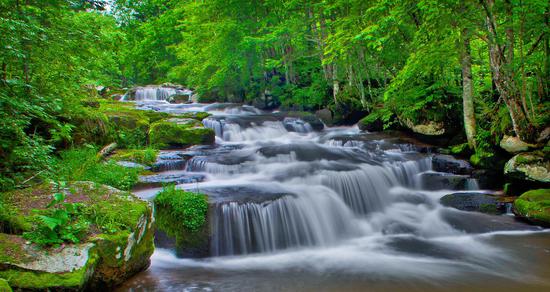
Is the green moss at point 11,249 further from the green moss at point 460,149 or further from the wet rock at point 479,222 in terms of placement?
the green moss at point 460,149

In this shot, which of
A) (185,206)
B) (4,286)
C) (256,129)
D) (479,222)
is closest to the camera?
(4,286)

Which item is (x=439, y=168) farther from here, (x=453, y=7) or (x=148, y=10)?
(x=148, y=10)

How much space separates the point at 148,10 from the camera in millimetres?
34594

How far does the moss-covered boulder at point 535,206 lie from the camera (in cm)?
618

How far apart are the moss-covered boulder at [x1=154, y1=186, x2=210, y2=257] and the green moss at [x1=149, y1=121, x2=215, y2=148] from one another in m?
5.00

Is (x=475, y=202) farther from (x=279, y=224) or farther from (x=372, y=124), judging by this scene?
(x=372, y=124)

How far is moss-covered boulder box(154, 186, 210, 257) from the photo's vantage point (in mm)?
5617

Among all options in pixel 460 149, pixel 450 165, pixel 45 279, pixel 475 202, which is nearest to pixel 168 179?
pixel 45 279

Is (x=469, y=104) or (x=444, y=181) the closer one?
(x=444, y=181)

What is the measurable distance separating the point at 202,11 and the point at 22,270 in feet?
57.5

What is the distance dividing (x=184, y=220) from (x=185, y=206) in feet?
0.81

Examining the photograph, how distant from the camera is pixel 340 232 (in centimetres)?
672

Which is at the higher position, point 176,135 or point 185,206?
point 176,135

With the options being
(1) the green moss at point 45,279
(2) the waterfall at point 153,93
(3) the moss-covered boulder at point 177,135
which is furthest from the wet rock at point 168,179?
(2) the waterfall at point 153,93
